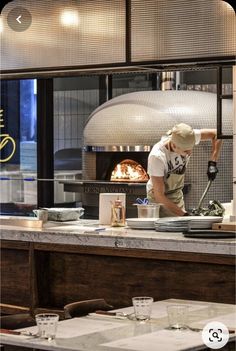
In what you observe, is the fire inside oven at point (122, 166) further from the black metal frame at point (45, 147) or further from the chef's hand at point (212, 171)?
the chef's hand at point (212, 171)

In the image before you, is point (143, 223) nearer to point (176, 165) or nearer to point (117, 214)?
point (117, 214)

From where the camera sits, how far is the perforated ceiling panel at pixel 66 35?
6770 millimetres

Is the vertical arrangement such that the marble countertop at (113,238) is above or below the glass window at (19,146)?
below

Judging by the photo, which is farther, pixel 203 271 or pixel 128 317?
pixel 203 271

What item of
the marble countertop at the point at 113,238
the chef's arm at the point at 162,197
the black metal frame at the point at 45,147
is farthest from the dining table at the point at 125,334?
the black metal frame at the point at 45,147

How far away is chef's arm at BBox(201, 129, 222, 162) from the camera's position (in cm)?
807

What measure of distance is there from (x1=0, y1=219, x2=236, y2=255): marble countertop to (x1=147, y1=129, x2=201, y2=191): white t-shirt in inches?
37.9

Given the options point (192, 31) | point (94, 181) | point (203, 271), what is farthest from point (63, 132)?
point (203, 271)

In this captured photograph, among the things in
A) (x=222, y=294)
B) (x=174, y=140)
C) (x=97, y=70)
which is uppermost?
(x=97, y=70)

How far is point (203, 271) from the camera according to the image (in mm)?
5348

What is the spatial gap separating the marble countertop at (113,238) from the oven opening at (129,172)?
3.11 m

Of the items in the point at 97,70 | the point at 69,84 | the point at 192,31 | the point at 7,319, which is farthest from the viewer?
the point at 69,84

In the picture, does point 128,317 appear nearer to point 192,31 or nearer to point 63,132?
point 192,31

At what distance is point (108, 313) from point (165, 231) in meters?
1.85
